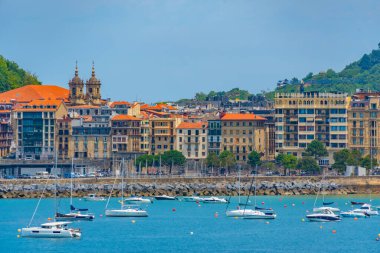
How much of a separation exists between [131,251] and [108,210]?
24080 mm

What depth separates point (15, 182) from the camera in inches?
5659

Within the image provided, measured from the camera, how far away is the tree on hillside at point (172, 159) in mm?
157500

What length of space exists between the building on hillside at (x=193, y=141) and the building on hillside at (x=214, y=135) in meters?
0.45

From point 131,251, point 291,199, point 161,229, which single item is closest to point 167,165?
point 291,199

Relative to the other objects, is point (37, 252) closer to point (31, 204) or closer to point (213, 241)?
point (213, 241)

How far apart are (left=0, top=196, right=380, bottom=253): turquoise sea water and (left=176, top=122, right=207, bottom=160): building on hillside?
3507 cm

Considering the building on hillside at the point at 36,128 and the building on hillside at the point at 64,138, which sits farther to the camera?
the building on hillside at the point at 36,128

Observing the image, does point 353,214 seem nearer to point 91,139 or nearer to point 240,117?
point 240,117

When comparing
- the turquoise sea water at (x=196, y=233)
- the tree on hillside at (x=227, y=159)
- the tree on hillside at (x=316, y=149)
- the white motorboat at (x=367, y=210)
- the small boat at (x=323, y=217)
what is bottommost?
the turquoise sea water at (x=196, y=233)

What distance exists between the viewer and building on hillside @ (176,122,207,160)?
161875 mm

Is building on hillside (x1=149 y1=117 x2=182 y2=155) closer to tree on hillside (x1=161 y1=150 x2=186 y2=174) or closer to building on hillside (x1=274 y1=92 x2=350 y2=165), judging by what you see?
tree on hillside (x1=161 y1=150 x2=186 y2=174)

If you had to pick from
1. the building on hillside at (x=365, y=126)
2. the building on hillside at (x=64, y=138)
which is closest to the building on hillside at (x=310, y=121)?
the building on hillside at (x=365, y=126)

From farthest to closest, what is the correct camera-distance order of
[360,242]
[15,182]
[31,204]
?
1. [15,182]
2. [31,204]
3. [360,242]

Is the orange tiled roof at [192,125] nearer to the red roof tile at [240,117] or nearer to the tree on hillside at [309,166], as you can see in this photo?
the red roof tile at [240,117]
